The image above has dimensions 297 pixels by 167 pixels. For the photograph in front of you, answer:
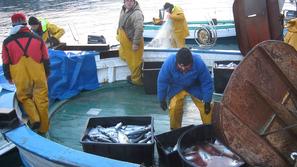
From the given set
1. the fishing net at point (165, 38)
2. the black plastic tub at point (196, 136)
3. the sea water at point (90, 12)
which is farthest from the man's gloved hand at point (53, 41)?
the sea water at point (90, 12)

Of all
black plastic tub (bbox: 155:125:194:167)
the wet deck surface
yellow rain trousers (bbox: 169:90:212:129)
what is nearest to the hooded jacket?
the wet deck surface

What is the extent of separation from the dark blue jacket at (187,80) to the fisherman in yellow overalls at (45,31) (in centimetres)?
406

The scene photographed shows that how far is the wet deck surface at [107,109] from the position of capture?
244 inches

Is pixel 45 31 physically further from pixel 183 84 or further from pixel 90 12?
pixel 90 12

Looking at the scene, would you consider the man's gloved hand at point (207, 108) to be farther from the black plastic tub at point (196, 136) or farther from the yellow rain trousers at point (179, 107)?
the black plastic tub at point (196, 136)

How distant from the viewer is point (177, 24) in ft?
34.3

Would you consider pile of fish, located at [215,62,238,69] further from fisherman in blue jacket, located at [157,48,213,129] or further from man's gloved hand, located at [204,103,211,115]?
man's gloved hand, located at [204,103,211,115]

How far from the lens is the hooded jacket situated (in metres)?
7.32

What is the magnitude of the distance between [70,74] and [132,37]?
1.43 meters

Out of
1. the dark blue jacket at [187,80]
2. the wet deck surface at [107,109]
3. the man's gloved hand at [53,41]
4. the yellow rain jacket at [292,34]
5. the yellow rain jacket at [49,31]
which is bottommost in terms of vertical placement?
the wet deck surface at [107,109]

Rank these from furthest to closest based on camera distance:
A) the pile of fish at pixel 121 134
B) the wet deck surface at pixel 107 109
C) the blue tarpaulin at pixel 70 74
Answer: the blue tarpaulin at pixel 70 74, the wet deck surface at pixel 107 109, the pile of fish at pixel 121 134

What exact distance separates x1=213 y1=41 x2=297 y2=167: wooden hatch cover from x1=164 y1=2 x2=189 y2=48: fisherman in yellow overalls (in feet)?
21.2

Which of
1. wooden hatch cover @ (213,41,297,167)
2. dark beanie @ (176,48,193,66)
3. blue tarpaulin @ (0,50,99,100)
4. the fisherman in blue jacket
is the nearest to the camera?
wooden hatch cover @ (213,41,297,167)

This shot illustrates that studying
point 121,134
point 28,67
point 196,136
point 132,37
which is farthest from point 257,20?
point 28,67
